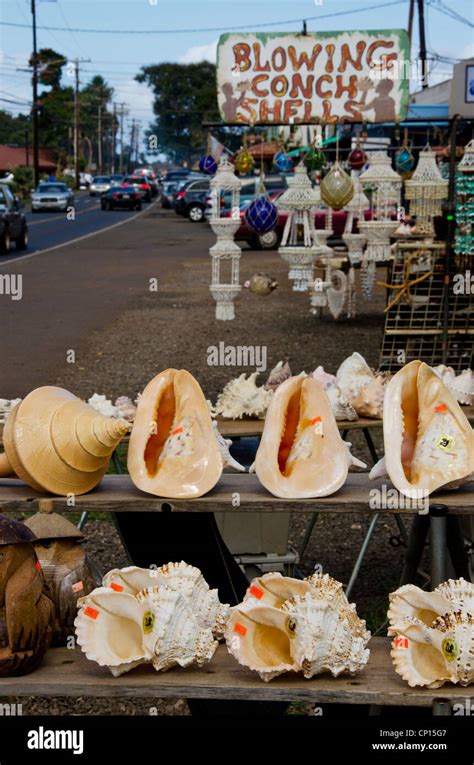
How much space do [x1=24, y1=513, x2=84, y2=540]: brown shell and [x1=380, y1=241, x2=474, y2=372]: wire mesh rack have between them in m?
6.91

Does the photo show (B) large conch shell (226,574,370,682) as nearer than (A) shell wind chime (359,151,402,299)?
Yes

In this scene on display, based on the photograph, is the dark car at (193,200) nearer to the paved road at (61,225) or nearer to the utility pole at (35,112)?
the paved road at (61,225)

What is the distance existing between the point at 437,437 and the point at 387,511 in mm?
306

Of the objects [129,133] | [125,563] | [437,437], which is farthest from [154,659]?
[129,133]

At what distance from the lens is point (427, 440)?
3539 millimetres

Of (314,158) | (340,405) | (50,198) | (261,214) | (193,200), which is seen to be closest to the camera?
(340,405)

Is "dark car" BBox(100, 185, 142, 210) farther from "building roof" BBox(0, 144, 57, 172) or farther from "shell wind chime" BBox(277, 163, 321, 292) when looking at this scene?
"shell wind chime" BBox(277, 163, 321, 292)

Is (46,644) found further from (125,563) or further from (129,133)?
(129,133)

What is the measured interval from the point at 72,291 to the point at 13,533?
15977 millimetres

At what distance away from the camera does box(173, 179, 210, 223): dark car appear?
3988 cm

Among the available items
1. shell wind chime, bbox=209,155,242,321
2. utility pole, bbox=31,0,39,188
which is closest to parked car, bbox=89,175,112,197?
utility pole, bbox=31,0,39,188

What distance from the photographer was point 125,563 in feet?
19.0

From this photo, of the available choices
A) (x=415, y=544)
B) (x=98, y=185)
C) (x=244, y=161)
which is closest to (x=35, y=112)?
(x=98, y=185)

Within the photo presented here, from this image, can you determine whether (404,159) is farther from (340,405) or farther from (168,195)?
(168,195)
